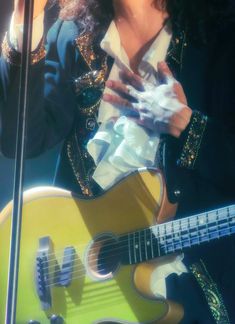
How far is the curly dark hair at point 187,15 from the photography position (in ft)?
2.86

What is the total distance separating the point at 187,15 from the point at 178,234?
0.36 metres

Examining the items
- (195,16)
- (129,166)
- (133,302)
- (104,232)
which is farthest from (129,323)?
(195,16)

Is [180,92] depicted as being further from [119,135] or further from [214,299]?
[214,299]

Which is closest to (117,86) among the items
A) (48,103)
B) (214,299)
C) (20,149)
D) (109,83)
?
(109,83)

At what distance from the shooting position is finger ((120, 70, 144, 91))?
902 millimetres

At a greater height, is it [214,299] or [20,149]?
[20,149]

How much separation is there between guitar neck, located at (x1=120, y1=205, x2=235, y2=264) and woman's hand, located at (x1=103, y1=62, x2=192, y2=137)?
15 cm

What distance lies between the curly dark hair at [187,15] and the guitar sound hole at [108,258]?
351 mm

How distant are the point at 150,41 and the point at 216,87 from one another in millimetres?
148

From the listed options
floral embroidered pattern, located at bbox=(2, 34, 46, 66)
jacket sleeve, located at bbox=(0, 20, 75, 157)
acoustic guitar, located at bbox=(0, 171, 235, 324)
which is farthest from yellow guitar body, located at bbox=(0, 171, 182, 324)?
floral embroidered pattern, located at bbox=(2, 34, 46, 66)

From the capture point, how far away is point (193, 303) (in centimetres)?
81

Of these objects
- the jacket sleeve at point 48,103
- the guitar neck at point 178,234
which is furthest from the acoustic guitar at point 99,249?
the jacket sleeve at point 48,103

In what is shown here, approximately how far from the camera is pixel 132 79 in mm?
910

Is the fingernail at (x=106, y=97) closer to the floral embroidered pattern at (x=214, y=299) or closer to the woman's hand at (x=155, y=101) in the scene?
the woman's hand at (x=155, y=101)
